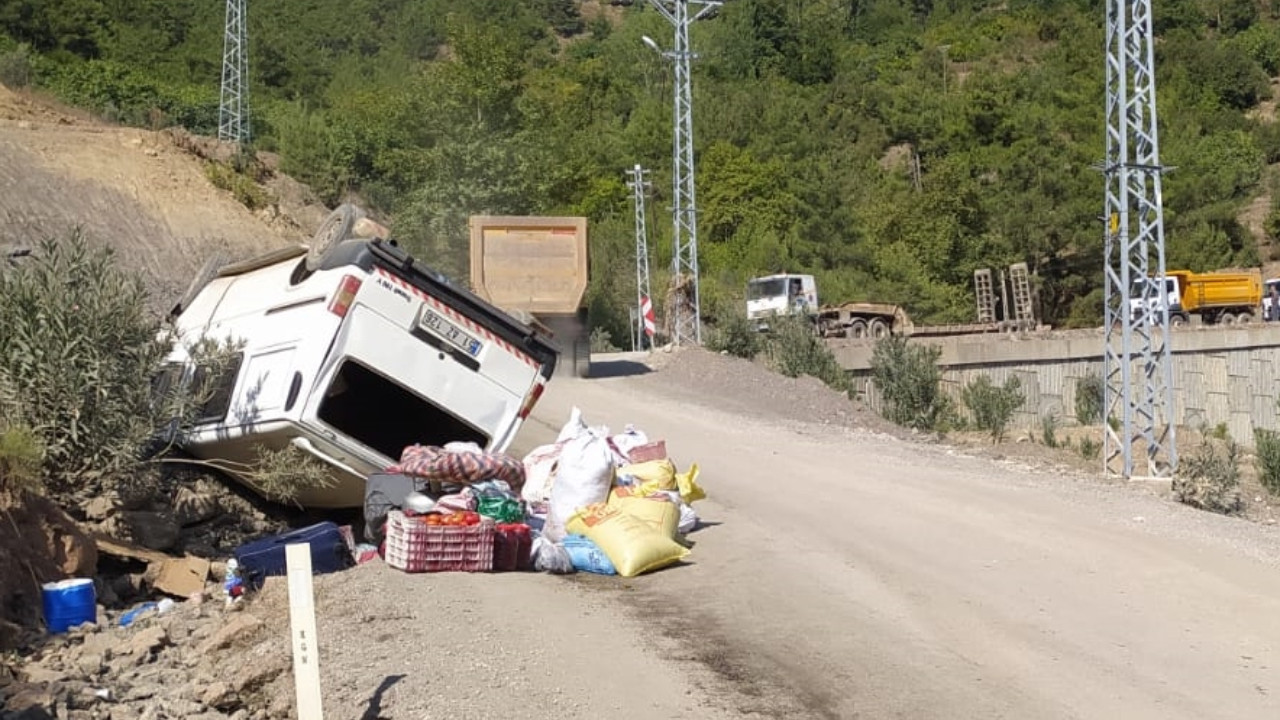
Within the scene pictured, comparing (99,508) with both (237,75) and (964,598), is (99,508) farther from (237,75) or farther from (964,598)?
(237,75)

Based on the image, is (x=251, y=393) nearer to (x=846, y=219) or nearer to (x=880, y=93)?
(x=846, y=219)

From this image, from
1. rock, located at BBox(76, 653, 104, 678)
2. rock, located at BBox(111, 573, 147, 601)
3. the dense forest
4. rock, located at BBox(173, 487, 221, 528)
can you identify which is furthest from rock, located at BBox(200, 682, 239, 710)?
the dense forest

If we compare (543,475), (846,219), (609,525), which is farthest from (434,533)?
(846,219)

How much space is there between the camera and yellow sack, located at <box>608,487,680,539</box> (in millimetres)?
10859

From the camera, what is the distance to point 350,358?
1106 centimetres

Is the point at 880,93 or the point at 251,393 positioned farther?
the point at 880,93

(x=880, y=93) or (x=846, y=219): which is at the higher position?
(x=880, y=93)

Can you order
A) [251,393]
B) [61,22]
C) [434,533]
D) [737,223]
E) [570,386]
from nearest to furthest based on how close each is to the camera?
[434,533]
[251,393]
[570,386]
[737,223]
[61,22]

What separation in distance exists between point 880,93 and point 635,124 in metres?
19.7

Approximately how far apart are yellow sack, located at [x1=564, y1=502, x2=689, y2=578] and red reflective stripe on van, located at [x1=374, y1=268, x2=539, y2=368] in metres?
1.62

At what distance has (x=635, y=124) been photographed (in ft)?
264

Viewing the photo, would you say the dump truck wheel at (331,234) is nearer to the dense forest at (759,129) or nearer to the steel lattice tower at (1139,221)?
the steel lattice tower at (1139,221)

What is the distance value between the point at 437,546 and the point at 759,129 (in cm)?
7307

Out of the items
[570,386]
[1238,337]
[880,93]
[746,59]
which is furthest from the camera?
[746,59]
